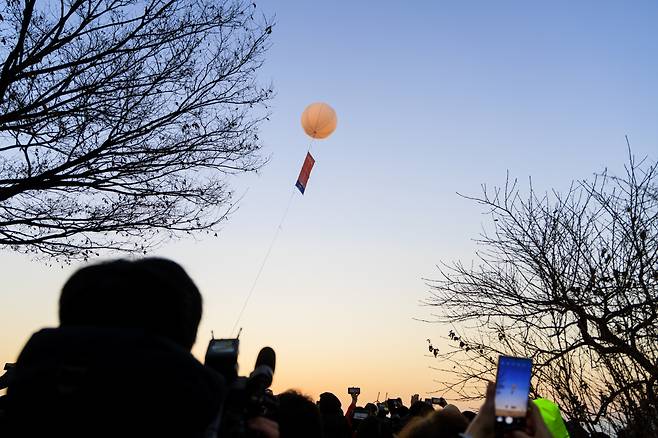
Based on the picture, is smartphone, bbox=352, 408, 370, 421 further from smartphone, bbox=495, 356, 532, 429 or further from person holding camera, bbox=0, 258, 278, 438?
person holding camera, bbox=0, 258, 278, 438

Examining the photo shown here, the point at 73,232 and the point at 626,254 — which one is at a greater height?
the point at 73,232

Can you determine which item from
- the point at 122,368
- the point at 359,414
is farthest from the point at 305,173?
the point at 122,368

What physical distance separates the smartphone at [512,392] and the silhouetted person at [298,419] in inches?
50.2

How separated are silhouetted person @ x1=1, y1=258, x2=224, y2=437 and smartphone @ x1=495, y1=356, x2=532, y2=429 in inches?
42.0

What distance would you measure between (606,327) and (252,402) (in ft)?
19.2

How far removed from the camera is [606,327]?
22.1ft

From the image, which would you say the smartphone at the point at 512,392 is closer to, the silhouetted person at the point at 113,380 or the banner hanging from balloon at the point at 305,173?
the silhouetted person at the point at 113,380

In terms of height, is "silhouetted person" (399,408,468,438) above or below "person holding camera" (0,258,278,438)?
above

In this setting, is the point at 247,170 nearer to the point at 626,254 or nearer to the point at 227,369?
the point at 626,254

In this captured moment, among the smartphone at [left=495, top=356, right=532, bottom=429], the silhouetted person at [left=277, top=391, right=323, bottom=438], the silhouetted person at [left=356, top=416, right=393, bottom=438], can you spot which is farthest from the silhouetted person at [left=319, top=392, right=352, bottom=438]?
the smartphone at [left=495, top=356, right=532, bottom=429]

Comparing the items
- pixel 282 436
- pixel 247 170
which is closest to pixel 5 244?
pixel 247 170

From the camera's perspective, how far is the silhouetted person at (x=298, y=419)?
316 centimetres

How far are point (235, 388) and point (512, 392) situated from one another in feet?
3.20

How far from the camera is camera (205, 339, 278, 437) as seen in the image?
5.32ft
